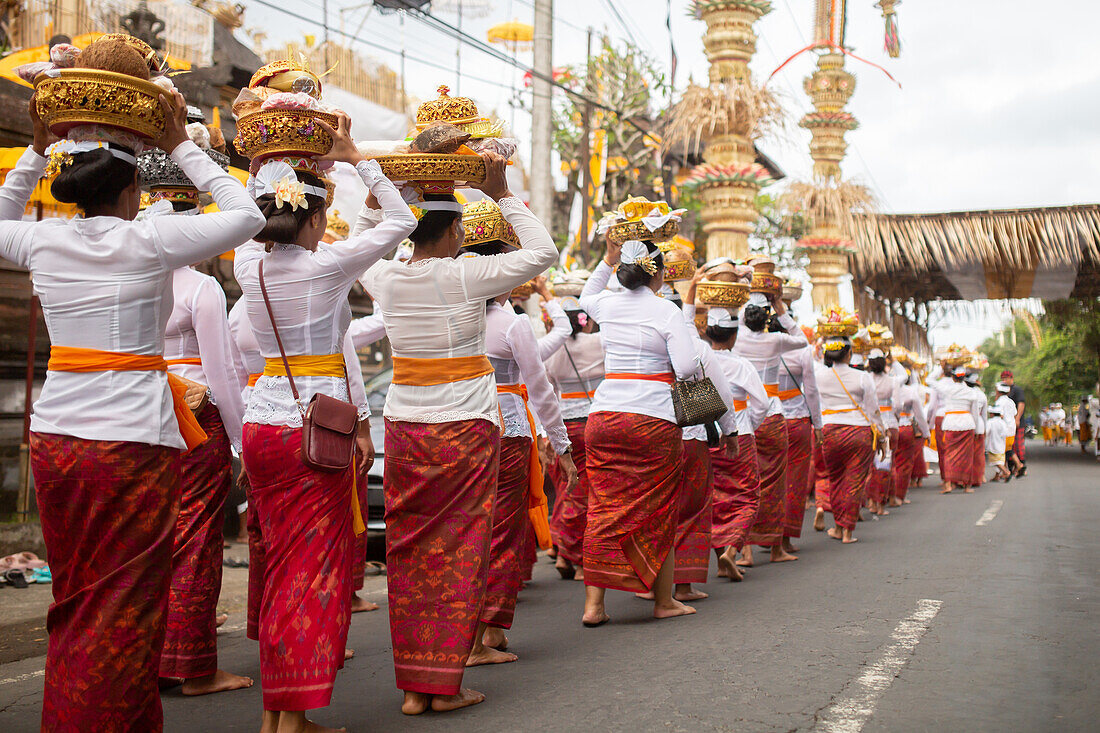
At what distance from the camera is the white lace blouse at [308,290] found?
4070mm

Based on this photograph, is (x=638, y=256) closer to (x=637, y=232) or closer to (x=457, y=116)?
(x=637, y=232)

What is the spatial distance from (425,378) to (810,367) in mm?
5480

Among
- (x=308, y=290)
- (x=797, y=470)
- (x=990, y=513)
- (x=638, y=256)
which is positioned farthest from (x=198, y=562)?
(x=990, y=513)

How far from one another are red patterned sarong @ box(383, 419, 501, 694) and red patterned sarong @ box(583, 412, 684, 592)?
186 cm

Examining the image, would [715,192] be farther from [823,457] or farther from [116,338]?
[116,338]

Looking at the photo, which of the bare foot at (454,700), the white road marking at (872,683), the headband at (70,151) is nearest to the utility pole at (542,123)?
the white road marking at (872,683)

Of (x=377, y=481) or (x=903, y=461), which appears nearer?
(x=377, y=481)

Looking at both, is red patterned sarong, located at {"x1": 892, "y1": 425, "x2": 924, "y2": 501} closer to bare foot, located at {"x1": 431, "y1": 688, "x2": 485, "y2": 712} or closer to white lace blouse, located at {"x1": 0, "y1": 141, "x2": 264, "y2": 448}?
bare foot, located at {"x1": 431, "y1": 688, "x2": 485, "y2": 712}

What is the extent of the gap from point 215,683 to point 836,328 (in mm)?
7937

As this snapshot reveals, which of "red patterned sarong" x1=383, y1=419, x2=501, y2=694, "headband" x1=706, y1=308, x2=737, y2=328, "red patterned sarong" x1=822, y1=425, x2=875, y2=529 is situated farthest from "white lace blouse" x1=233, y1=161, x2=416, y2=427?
"red patterned sarong" x1=822, y1=425, x2=875, y2=529

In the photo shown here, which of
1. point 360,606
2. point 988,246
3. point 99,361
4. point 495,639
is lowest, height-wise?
point 360,606

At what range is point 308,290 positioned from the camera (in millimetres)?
4086

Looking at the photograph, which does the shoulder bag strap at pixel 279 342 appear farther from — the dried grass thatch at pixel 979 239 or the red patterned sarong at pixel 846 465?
the dried grass thatch at pixel 979 239

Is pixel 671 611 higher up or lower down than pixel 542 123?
lower down
